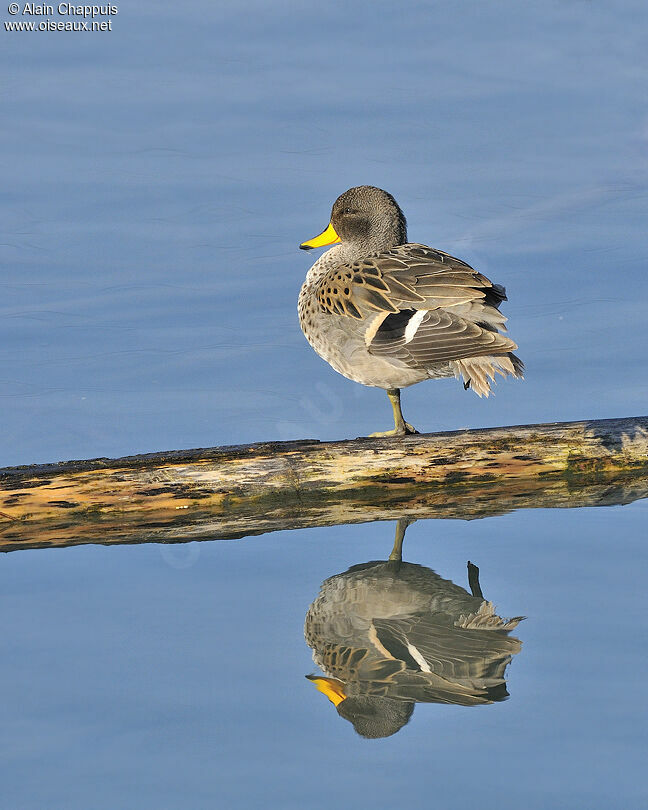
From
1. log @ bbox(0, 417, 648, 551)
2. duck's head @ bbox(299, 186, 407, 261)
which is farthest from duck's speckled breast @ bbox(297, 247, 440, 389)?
duck's head @ bbox(299, 186, 407, 261)

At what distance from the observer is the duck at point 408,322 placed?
643 cm

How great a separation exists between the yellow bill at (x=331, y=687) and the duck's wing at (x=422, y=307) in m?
2.01

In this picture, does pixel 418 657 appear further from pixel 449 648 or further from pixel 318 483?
pixel 318 483

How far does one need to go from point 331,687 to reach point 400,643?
411mm

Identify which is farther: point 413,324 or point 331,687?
point 413,324

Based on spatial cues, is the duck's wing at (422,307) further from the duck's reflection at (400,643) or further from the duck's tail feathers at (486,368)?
the duck's reflection at (400,643)

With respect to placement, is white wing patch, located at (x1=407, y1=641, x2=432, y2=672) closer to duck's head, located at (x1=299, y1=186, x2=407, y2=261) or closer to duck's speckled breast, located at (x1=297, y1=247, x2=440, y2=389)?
duck's speckled breast, located at (x1=297, y1=247, x2=440, y2=389)

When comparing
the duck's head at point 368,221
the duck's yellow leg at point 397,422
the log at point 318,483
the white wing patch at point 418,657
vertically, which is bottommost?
the white wing patch at point 418,657

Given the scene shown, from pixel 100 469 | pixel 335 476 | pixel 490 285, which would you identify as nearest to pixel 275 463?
pixel 335 476

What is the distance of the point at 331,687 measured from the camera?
4875mm

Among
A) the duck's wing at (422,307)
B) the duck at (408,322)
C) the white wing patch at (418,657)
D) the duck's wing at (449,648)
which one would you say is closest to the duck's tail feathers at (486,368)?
the duck at (408,322)

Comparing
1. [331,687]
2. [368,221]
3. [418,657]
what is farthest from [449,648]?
[368,221]

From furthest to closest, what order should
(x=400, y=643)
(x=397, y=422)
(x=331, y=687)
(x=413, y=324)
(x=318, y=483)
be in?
(x=397, y=422), (x=413, y=324), (x=318, y=483), (x=400, y=643), (x=331, y=687)

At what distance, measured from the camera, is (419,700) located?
187 inches
